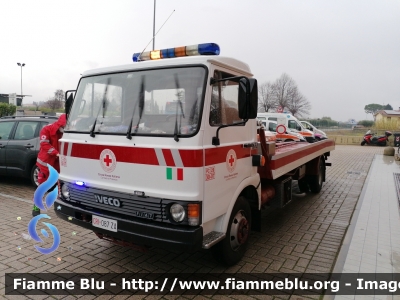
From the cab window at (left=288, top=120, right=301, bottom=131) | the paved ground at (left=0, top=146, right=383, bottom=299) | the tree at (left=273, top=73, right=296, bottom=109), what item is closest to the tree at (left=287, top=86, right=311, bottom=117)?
the tree at (left=273, top=73, right=296, bottom=109)

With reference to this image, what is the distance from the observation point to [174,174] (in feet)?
9.80

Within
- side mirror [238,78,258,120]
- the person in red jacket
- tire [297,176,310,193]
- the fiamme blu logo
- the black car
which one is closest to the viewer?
side mirror [238,78,258,120]

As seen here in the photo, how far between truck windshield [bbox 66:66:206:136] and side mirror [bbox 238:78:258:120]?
400 mm

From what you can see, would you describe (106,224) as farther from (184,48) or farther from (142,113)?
(184,48)

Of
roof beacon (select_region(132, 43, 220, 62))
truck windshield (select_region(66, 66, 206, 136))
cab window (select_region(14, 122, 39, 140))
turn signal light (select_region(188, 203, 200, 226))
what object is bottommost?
turn signal light (select_region(188, 203, 200, 226))

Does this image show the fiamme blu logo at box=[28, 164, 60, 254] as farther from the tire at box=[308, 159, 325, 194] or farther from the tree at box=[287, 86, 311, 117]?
the tree at box=[287, 86, 311, 117]

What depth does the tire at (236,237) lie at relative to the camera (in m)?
3.62

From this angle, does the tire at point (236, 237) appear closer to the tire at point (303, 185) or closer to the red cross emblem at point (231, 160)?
the red cross emblem at point (231, 160)

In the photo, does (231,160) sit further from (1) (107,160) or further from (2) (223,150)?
(1) (107,160)

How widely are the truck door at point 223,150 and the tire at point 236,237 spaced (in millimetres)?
312

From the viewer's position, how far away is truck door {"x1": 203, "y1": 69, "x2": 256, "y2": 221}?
10.3 ft

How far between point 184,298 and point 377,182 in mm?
8392

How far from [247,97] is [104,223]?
1965mm

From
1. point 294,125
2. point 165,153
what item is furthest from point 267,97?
point 165,153
